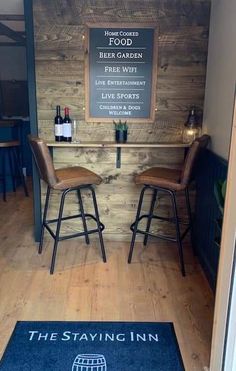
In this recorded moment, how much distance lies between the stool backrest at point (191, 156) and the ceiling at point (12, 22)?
2384mm

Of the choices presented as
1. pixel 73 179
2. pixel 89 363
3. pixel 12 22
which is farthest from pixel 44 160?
pixel 12 22

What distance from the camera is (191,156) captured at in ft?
7.36

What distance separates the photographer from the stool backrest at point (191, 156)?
2205 mm

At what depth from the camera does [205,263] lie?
247 centimetres

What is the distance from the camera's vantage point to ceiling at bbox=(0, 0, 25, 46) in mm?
3492

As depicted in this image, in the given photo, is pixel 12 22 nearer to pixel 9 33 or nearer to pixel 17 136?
pixel 9 33

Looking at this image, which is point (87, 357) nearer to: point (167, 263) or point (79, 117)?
point (167, 263)

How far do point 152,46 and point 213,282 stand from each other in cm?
184

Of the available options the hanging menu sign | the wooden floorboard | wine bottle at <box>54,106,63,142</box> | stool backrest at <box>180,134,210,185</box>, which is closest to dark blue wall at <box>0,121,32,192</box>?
the wooden floorboard

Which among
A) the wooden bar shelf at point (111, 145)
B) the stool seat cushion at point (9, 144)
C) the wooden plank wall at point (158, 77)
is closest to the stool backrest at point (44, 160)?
the wooden bar shelf at point (111, 145)

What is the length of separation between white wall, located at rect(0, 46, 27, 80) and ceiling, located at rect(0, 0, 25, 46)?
0.25m

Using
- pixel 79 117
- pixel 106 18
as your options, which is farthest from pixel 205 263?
pixel 106 18

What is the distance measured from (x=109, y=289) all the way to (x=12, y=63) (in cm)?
532

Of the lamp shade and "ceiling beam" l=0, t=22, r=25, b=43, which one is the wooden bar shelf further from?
"ceiling beam" l=0, t=22, r=25, b=43
